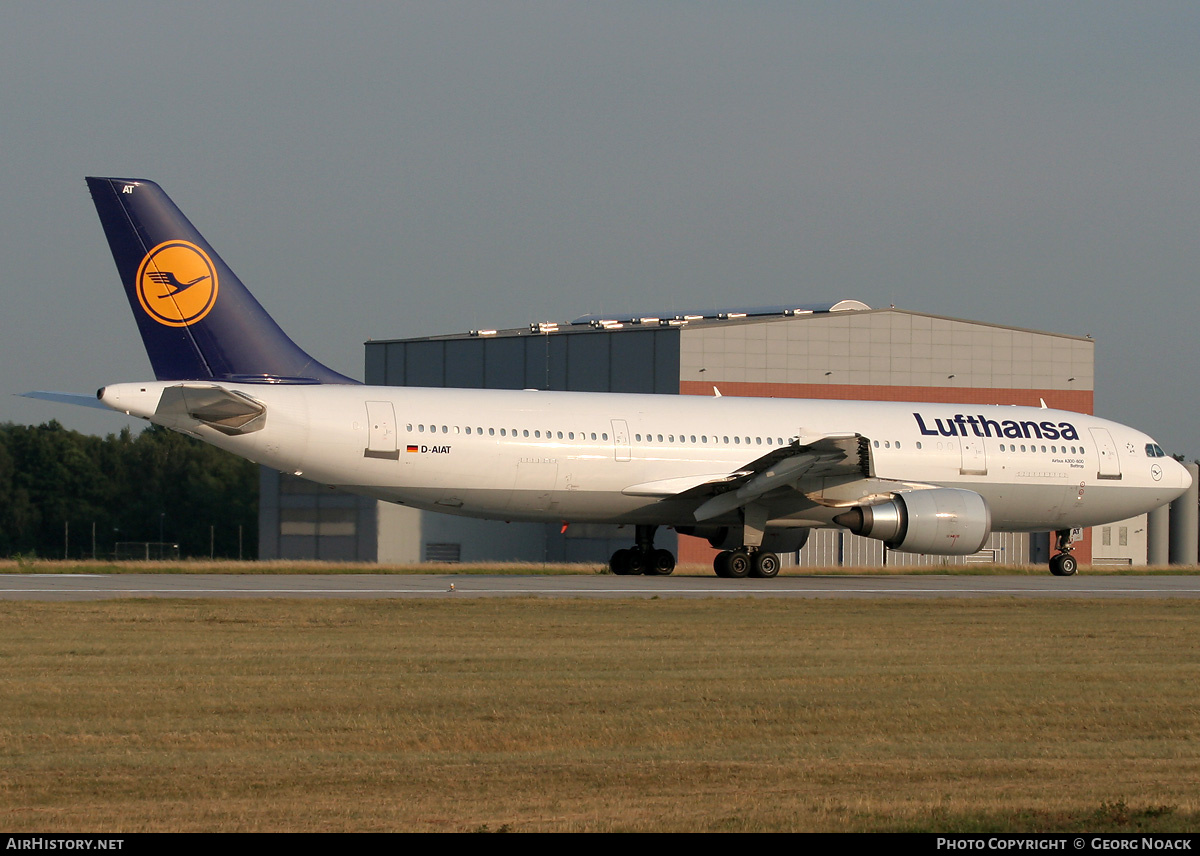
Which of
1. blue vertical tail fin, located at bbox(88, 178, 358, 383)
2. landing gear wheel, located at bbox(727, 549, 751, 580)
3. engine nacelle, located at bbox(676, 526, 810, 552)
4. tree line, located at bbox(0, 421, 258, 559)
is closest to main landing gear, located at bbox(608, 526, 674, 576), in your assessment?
engine nacelle, located at bbox(676, 526, 810, 552)

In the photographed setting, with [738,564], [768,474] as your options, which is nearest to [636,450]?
[768,474]

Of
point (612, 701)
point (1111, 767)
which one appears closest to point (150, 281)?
point (612, 701)

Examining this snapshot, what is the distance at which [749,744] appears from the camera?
905cm

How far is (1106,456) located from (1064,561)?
8.40 feet

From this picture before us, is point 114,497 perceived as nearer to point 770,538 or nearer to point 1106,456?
point 770,538

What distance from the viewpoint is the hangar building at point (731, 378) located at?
4422cm

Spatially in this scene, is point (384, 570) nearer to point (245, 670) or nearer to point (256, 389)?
point (256, 389)

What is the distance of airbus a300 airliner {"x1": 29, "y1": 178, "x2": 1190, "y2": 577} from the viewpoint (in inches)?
987

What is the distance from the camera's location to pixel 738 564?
2755 cm

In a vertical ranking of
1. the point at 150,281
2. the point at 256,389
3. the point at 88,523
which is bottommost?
the point at 88,523

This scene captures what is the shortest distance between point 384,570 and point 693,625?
16399 mm

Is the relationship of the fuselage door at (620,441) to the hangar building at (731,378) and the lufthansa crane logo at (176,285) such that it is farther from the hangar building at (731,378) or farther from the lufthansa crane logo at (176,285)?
the hangar building at (731,378)

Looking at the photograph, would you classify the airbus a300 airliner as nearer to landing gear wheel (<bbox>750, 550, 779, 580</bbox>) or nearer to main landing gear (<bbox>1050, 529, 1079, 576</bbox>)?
landing gear wheel (<bbox>750, 550, 779, 580</bbox>)

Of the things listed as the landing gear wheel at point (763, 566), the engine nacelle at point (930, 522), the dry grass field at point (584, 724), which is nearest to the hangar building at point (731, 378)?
the landing gear wheel at point (763, 566)
